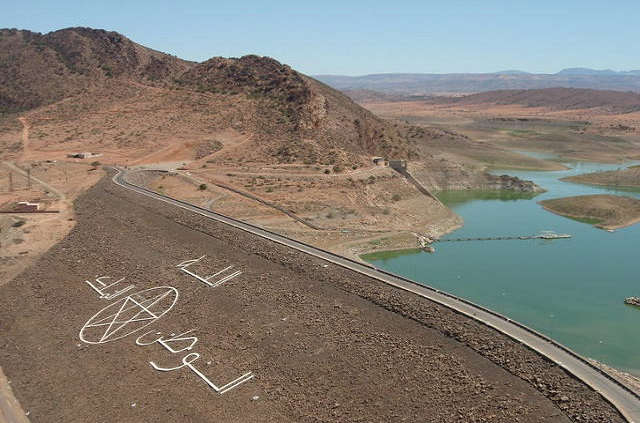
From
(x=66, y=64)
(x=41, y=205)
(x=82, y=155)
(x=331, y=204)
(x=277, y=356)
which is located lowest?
(x=277, y=356)

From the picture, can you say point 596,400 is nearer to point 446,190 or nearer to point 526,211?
point 526,211

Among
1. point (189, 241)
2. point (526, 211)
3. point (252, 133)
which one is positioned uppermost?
point (252, 133)

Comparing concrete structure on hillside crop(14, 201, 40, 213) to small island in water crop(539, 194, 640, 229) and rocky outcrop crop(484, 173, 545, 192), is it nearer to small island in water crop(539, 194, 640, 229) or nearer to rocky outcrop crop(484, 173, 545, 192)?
small island in water crop(539, 194, 640, 229)

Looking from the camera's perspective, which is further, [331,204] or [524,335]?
[331,204]

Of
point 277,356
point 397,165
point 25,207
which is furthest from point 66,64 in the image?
point 277,356

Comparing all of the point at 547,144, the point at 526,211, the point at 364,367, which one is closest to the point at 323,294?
the point at 364,367

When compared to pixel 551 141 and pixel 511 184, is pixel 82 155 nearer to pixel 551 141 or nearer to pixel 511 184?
pixel 511 184

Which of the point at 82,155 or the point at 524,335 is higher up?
the point at 82,155
